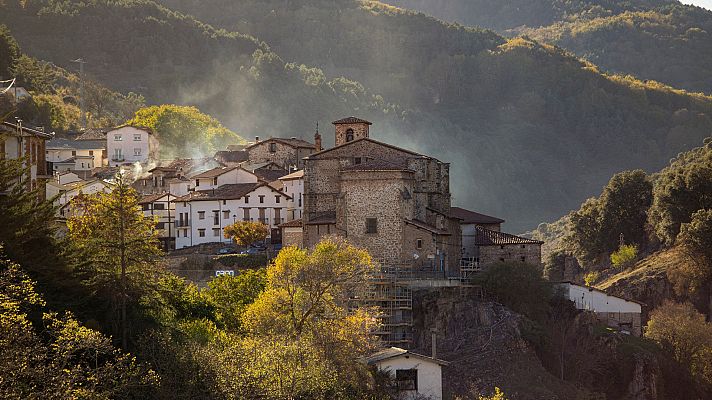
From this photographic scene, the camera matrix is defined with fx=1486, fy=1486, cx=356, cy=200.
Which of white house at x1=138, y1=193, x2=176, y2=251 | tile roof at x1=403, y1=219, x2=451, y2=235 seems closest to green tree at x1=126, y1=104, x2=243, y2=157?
white house at x1=138, y1=193, x2=176, y2=251

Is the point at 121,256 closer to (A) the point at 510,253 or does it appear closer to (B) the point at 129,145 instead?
(A) the point at 510,253

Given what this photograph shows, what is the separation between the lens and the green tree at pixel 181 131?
137 metres

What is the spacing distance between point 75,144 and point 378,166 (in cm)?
4513

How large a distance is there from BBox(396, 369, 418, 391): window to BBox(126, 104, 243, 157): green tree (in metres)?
70.2

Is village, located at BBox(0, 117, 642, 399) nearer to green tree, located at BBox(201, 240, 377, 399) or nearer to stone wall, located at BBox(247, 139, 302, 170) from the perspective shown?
stone wall, located at BBox(247, 139, 302, 170)

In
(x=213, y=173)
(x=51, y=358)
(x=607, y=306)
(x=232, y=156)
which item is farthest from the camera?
(x=232, y=156)

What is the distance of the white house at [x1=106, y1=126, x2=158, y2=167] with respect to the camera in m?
122

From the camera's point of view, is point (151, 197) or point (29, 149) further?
point (151, 197)

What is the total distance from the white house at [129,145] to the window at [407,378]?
6016cm

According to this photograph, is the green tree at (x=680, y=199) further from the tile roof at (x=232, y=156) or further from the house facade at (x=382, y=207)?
the tile roof at (x=232, y=156)

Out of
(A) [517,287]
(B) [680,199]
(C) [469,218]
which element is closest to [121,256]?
(A) [517,287]

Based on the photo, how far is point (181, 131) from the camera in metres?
143

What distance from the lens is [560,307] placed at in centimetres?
8200

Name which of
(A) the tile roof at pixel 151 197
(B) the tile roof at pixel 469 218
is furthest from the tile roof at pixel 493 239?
(A) the tile roof at pixel 151 197
